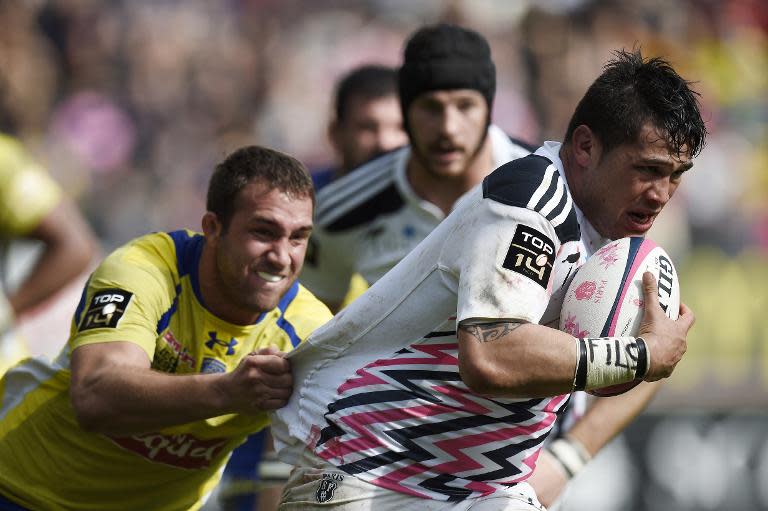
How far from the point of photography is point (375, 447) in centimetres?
410

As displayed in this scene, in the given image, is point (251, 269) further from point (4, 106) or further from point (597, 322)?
point (4, 106)

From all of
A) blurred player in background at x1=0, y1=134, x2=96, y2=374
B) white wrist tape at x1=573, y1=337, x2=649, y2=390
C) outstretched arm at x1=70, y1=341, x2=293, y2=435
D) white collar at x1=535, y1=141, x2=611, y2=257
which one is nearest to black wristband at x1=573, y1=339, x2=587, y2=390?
white wrist tape at x1=573, y1=337, x2=649, y2=390

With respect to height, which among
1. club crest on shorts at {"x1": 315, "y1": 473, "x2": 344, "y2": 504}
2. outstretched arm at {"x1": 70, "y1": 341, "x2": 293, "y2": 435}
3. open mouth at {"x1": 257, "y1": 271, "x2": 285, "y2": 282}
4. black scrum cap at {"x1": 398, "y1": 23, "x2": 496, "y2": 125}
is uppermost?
black scrum cap at {"x1": 398, "y1": 23, "x2": 496, "y2": 125}

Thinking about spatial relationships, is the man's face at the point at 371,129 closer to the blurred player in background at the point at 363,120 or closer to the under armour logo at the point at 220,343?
the blurred player in background at the point at 363,120

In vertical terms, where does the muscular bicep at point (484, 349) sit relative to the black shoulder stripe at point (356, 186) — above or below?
below

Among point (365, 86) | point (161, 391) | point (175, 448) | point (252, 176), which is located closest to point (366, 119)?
point (365, 86)

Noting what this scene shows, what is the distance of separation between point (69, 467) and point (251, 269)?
1053 mm

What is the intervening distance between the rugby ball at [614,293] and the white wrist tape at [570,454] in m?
1.29

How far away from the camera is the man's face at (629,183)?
394 cm

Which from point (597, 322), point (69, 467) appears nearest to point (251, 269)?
point (69, 467)

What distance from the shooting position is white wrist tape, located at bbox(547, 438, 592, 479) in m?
5.25

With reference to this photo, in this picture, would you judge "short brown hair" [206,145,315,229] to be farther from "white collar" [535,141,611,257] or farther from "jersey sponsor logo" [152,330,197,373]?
"white collar" [535,141,611,257]

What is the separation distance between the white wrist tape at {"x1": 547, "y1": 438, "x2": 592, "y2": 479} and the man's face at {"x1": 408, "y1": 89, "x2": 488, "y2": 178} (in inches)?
65.5

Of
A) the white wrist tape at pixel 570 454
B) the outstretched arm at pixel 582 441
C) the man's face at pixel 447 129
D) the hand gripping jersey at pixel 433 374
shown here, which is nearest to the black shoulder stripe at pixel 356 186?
the man's face at pixel 447 129
